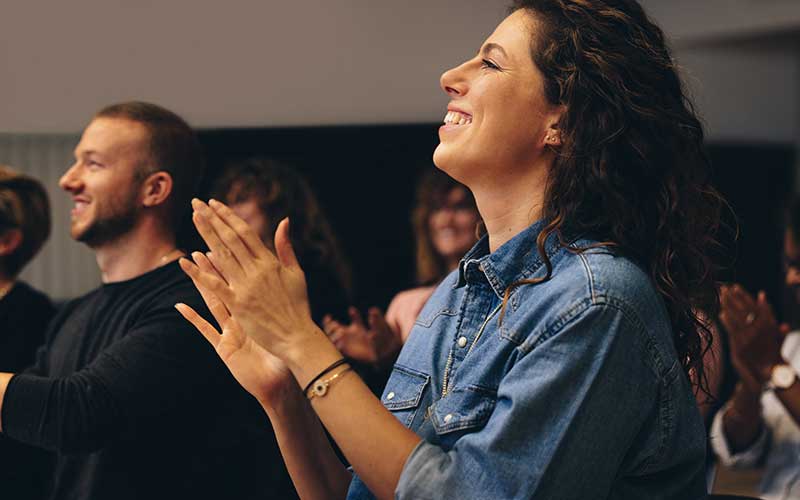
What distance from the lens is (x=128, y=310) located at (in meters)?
2.07

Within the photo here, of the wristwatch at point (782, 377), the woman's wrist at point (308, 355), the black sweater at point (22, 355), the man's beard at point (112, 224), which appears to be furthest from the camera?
the wristwatch at point (782, 377)

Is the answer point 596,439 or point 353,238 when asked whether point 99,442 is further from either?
point 353,238

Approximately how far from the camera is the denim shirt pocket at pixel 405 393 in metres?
1.35

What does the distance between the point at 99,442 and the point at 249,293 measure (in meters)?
0.80

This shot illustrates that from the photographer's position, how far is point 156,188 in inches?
87.6

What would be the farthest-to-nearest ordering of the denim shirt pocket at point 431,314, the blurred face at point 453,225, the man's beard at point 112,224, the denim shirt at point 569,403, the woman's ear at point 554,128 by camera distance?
1. the blurred face at point 453,225
2. the man's beard at point 112,224
3. the denim shirt pocket at point 431,314
4. the woman's ear at point 554,128
5. the denim shirt at point 569,403

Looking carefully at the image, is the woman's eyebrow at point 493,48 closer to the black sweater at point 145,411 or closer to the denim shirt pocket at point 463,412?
the denim shirt pocket at point 463,412

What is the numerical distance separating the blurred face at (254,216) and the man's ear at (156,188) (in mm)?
547

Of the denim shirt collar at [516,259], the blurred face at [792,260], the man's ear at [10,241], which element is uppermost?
the denim shirt collar at [516,259]

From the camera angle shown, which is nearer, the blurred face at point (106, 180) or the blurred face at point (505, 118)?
the blurred face at point (505, 118)

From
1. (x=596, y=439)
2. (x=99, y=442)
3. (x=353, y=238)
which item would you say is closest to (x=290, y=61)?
(x=353, y=238)

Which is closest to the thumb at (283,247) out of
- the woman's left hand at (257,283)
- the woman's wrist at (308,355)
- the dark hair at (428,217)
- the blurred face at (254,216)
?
the woman's left hand at (257,283)

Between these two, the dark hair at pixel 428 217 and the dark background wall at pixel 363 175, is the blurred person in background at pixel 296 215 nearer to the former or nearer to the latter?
the dark background wall at pixel 363 175

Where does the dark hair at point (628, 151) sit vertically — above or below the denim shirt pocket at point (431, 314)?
above
